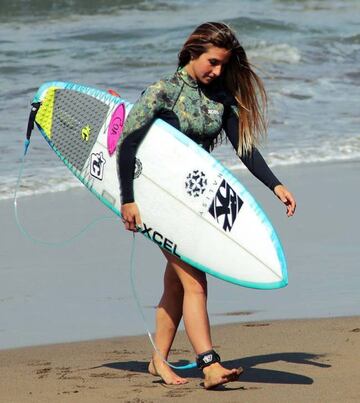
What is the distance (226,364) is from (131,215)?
0.86 meters

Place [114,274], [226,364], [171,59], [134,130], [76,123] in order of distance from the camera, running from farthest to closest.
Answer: [171,59] → [114,274] → [76,123] → [226,364] → [134,130]

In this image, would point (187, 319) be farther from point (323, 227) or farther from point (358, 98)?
point (358, 98)

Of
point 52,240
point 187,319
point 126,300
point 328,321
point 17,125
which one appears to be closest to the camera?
point 187,319

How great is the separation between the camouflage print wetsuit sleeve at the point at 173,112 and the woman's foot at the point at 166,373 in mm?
686

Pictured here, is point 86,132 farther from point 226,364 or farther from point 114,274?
point 114,274

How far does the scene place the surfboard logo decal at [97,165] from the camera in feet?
15.8

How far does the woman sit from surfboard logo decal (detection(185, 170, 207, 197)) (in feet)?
0.50

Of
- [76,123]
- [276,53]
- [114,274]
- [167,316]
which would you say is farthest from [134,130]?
[276,53]

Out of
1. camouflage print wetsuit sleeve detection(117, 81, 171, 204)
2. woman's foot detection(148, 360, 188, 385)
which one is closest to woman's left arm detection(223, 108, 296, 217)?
camouflage print wetsuit sleeve detection(117, 81, 171, 204)

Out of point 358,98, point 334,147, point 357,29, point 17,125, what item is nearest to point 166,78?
point 334,147

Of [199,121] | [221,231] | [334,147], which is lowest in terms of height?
[334,147]

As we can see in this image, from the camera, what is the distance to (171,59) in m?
16.7

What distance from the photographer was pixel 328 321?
548 centimetres

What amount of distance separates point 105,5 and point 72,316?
1709cm
